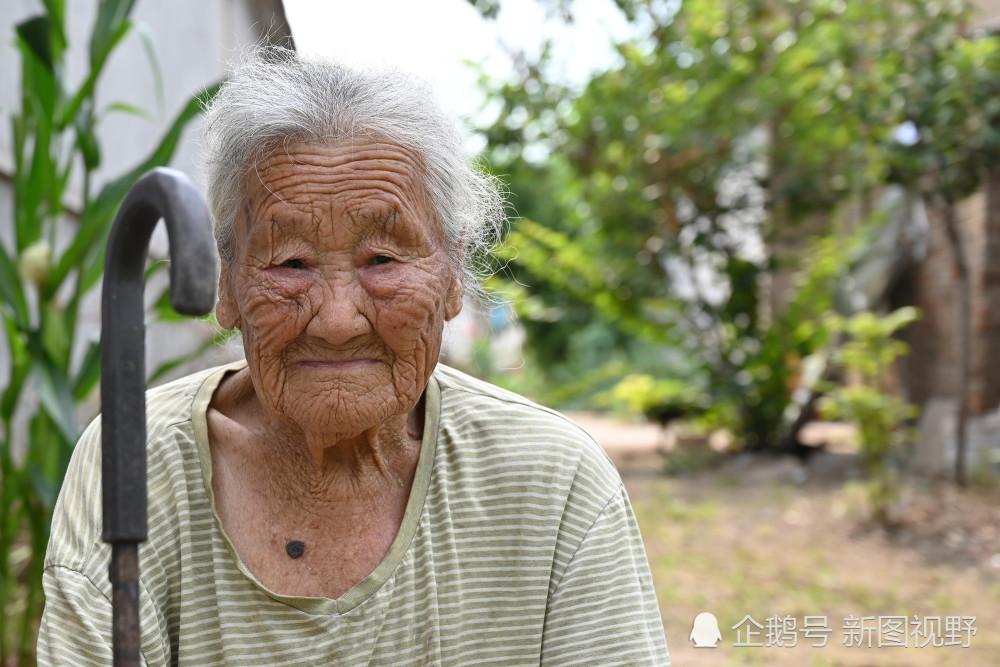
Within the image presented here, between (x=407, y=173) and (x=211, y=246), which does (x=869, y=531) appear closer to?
(x=407, y=173)

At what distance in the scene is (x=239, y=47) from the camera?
71.9 inches

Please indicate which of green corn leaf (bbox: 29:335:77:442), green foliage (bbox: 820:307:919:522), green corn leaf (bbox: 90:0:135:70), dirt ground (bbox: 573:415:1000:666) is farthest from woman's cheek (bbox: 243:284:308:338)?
green foliage (bbox: 820:307:919:522)

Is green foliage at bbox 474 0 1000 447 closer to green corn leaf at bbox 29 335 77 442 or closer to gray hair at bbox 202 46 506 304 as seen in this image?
green corn leaf at bbox 29 335 77 442

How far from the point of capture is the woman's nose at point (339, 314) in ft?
4.39

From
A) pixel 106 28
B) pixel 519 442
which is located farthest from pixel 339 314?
pixel 106 28

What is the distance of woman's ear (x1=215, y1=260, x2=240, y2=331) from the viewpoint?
4.94 feet

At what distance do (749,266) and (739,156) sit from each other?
964 millimetres

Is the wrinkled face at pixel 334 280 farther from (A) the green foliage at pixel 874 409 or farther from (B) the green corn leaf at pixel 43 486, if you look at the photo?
(A) the green foliage at pixel 874 409

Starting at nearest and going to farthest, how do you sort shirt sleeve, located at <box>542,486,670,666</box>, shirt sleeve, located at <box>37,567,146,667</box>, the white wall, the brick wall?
shirt sleeve, located at <box>37,567,146,667</box> < shirt sleeve, located at <box>542,486,670,666</box> < the white wall < the brick wall

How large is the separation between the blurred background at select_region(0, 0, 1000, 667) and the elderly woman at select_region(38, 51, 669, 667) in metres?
1.14

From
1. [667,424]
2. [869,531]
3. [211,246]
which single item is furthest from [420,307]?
[667,424]

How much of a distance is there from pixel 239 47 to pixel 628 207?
6600mm

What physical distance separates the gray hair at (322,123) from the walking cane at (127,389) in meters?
0.54

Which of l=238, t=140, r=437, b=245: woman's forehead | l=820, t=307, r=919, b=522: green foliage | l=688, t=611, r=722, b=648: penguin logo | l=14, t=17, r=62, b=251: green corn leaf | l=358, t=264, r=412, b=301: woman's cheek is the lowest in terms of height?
l=688, t=611, r=722, b=648: penguin logo
